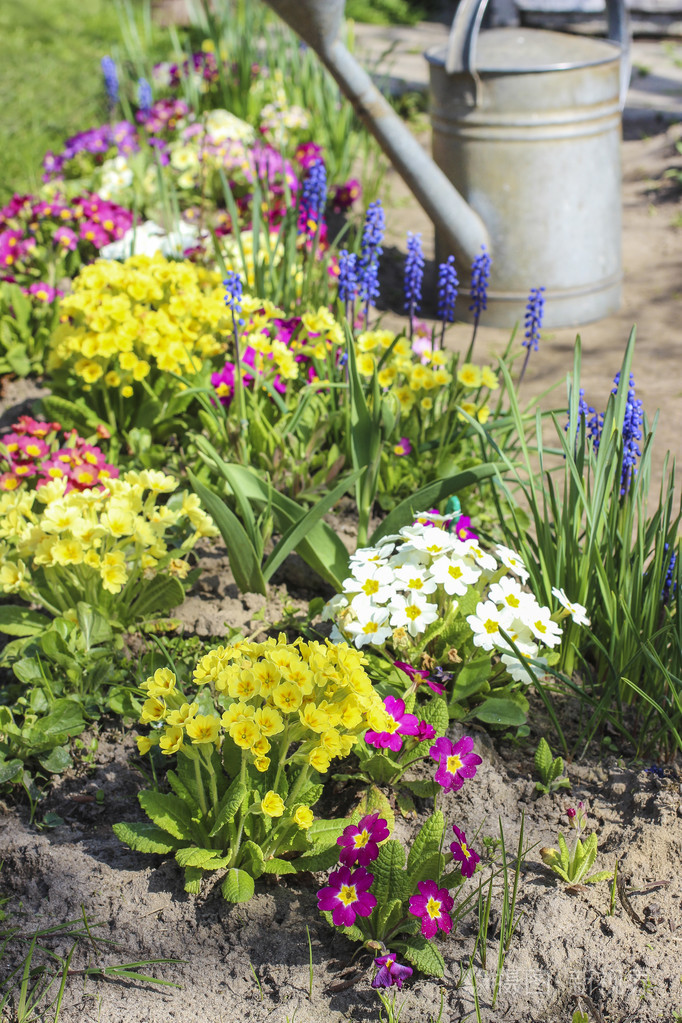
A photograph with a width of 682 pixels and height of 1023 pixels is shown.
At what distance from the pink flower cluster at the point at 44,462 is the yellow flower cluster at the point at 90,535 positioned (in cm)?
19

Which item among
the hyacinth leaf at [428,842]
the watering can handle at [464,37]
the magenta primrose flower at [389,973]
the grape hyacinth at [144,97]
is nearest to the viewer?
the magenta primrose flower at [389,973]

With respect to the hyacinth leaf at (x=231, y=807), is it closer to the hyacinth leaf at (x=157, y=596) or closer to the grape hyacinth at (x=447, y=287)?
the hyacinth leaf at (x=157, y=596)

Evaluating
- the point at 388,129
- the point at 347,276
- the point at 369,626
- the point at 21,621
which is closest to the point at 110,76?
the point at 388,129

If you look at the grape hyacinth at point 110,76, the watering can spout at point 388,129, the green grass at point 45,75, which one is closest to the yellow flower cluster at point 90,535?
the watering can spout at point 388,129

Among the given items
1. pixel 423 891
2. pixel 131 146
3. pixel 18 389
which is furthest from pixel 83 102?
pixel 423 891

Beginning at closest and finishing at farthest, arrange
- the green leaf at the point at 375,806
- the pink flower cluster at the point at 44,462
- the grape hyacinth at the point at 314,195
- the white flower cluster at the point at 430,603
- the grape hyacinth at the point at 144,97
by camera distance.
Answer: the green leaf at the point at 375,806, the white flower cluster at the point at 430,603, the pink flower cluster at the point at 44,462, the grape hyacinth at the point at 314,195, the grape hyacinth at the point at 144,97

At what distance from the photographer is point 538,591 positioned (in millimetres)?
1690

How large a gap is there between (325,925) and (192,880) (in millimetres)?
209

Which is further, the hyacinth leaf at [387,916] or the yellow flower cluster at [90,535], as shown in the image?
the yellow flower cluster at [90,535]

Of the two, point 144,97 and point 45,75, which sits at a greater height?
point 45,75

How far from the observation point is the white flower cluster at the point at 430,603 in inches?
60.0

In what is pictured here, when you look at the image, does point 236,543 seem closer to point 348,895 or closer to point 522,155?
point 348,895

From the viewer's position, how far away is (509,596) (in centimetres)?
156

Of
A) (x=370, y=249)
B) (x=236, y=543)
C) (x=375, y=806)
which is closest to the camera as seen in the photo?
(x=375, y=806)
